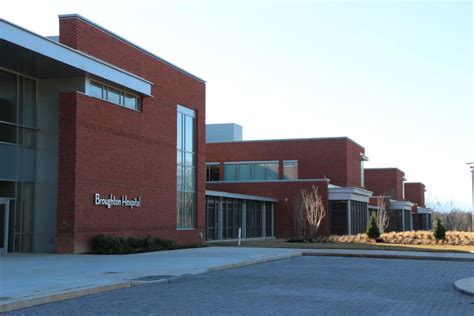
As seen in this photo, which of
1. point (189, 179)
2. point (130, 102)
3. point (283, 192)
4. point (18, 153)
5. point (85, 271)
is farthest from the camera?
point (283, 192)

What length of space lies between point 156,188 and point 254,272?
1248 cm

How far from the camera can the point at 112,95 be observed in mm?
26094

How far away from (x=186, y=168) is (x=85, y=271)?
17235mm

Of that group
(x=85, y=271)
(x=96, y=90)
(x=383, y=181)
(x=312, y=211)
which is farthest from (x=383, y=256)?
(x=383, y=181)

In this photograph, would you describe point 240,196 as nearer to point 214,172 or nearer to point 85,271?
point 214,172

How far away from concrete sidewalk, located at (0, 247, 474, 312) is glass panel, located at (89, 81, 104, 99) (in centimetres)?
691

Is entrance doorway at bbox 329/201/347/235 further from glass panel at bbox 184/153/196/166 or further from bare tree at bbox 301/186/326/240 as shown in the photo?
glass panel at bbox 184/153/196/166

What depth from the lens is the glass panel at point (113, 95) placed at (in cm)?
2583

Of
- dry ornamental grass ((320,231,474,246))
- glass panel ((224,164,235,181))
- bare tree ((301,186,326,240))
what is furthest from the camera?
glass panel ((224,164,235,181))

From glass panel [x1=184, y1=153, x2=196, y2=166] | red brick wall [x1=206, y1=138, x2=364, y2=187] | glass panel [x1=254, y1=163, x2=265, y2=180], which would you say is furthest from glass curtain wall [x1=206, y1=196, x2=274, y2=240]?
red brick wall [x1=206, y1=138, x2=364, y2=187]

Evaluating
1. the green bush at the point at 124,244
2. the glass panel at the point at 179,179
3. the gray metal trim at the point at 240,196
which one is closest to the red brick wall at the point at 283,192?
the gray metal trim at the point at 240,196

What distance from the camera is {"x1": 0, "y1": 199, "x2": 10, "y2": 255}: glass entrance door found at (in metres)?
22.1

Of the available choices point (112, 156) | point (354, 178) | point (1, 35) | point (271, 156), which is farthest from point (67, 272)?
point (354, 178)

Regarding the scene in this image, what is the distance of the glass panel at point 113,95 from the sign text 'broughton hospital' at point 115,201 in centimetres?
423
